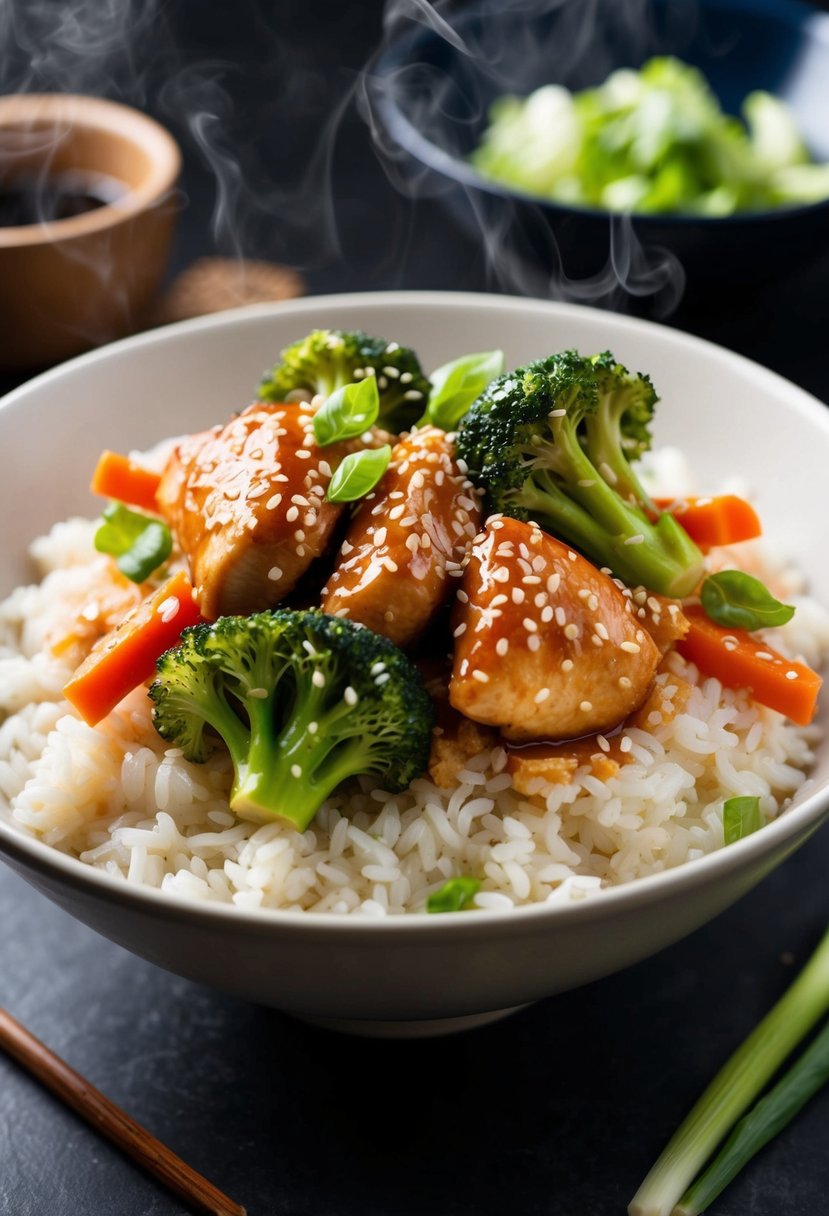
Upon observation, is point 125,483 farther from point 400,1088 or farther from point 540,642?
point 400,1088

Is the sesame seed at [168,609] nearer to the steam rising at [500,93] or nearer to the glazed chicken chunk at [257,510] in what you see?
the glazed chicken chunk at [257,510]

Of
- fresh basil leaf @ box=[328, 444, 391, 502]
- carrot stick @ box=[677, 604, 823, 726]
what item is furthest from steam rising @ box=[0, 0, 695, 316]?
fresh basil leaf @ box=[328, 444, 391, 502]

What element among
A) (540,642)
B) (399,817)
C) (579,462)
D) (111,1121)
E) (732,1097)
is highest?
(579,462)

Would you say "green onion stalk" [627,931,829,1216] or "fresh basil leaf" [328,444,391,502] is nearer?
"green onion stalk" [627,931,829,1216]

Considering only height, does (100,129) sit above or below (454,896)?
below

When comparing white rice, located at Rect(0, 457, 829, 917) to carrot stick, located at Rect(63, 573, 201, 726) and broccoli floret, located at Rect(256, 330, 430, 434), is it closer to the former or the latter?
carrot stick, located at Rect(63, 573, 201, 726)

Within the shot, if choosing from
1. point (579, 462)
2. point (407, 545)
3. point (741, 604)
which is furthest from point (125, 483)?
point (741, 604)
